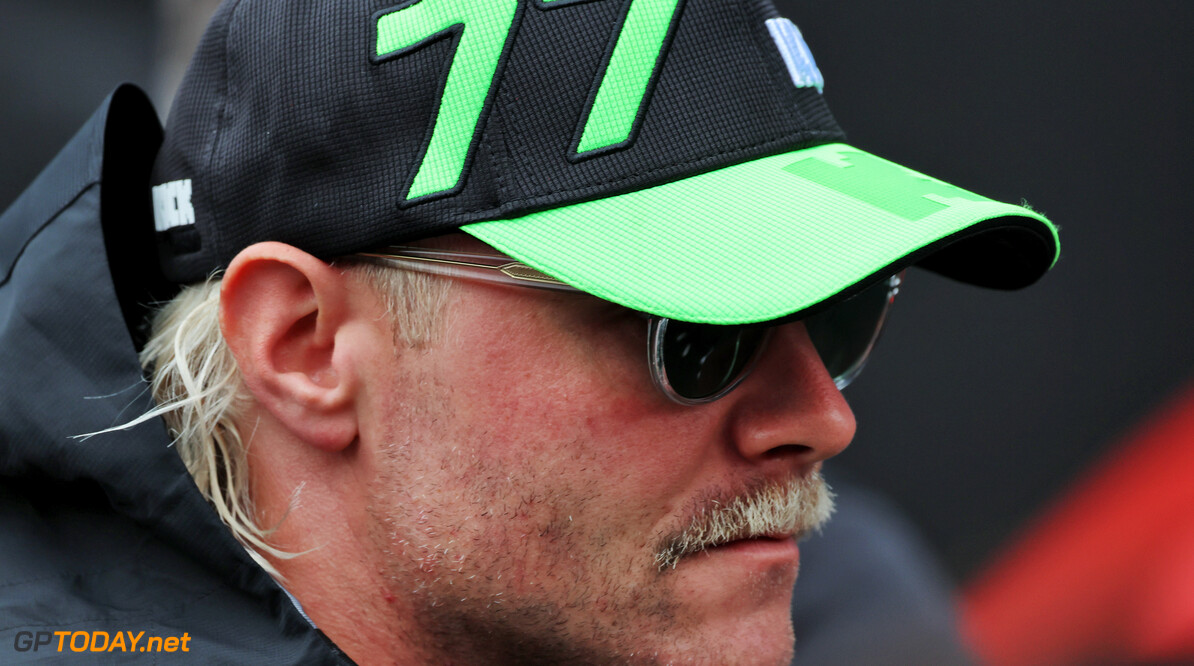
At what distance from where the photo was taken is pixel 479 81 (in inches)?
43.4

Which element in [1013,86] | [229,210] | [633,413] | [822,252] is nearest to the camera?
[822,252]

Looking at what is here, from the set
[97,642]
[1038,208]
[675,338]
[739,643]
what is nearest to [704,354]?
[675,338]

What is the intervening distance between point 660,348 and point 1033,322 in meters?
1.89

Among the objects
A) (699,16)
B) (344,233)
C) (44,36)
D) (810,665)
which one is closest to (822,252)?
(699,16)

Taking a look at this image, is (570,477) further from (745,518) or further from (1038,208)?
(1038,208)

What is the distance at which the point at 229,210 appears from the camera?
124cm

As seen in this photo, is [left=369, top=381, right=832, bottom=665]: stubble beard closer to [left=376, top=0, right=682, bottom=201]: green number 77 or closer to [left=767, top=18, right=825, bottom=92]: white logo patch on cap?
[left=376, top=0, right=682, bottom=201]: green number 77

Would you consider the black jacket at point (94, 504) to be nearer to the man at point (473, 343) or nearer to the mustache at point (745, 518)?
the man at point (473, 343)

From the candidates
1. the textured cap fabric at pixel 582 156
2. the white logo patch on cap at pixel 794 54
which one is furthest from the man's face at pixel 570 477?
the white logo patch on cap at pixel 794 54

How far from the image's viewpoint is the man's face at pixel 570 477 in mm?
1130

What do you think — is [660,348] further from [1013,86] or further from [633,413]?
[1013,86]

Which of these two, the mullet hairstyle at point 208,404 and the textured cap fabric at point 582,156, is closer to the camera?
the textured cap fabric at point 582,156

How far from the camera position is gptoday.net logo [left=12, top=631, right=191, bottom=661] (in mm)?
1145

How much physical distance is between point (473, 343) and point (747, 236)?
354mm
